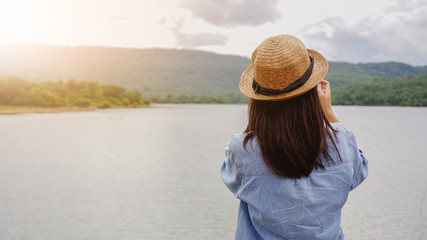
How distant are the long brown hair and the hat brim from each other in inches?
1.1

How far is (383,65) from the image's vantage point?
55875 millimetres

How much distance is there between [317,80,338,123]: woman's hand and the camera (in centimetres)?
Answer: 104

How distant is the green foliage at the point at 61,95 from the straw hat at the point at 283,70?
165 feet

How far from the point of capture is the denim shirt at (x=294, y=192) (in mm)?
966

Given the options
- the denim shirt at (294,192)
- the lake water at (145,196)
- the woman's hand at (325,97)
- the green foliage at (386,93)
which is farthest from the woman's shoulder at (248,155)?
the green foliage at (386,93)

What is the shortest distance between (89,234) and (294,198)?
5.16m

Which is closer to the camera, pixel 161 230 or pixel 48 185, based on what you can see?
pixel 161 230

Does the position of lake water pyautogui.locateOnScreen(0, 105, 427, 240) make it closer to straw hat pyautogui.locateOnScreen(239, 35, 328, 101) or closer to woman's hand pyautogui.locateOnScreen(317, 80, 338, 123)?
woman's hand pyautogui.locateOnScreen(317, 80, 338, 123)

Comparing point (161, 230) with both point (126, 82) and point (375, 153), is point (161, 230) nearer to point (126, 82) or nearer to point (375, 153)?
point (375, 153)

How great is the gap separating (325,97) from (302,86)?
0.11 m

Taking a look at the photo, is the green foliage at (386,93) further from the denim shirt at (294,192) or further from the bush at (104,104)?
the denim shirt at (294,192)

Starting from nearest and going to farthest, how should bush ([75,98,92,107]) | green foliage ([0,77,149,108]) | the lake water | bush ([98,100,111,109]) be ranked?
the lake water, green foliage ([0,77,149,108]), bush ([75,98,92,107]), bush ([98,100,111,109])

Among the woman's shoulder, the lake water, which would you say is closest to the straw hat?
the woman's shoulder

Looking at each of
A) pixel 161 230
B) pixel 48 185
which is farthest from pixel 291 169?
pixel 48 185
